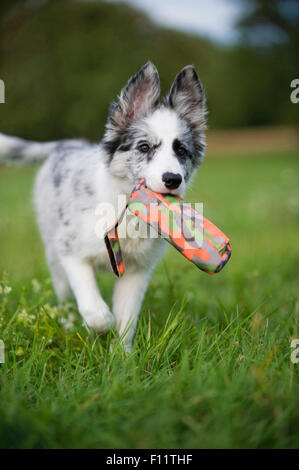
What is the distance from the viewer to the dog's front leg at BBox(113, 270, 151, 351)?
3.18m

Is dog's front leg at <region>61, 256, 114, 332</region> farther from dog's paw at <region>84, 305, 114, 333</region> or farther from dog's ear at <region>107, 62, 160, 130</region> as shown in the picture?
dog's ear at <region>107, 62, 160, 130</region>

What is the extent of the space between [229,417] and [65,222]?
186 centimetres

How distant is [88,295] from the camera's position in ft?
9.95

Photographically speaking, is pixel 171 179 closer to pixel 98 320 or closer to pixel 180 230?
pixel 180 230

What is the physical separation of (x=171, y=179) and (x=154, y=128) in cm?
48

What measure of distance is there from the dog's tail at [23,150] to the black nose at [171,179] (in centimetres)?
181

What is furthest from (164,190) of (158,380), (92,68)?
(92,68)

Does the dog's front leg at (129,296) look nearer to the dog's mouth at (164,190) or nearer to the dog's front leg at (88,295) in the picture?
the dog's front leg at (88,295)

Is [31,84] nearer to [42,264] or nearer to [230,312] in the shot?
[42,264]

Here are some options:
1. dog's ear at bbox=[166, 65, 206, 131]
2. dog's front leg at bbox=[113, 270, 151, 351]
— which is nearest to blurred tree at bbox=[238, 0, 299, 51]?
dog's ear at bbox=[166, 65, 206, 131]

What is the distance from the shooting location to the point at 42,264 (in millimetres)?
4852

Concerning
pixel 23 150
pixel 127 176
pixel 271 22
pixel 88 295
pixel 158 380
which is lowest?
pixel 158 380

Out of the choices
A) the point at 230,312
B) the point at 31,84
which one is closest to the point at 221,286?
the point at 230,312

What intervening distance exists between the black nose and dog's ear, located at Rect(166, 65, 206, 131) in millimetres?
713
